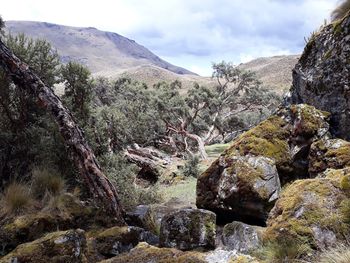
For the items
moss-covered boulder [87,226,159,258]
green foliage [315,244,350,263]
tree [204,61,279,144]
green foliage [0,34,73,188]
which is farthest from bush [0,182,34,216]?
tree [204,61,279,144]

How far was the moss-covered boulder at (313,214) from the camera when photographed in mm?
3959

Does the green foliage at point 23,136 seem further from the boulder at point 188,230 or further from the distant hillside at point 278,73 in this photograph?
the distant hillside at point 278,73

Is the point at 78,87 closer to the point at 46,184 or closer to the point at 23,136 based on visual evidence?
the point at 23,136

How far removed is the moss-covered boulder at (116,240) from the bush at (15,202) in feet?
5.01

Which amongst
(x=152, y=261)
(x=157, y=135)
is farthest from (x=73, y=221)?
(x=157, y=135)

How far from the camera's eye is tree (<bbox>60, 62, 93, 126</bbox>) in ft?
36.2

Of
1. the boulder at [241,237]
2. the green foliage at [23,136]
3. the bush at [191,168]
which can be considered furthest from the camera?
the bush at [191,168]

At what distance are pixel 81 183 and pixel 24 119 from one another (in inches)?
93.5

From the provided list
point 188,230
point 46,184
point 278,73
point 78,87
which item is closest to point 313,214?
point 188,230

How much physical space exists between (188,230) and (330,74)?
15.5 ft

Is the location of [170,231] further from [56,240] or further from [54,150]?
[54,150]

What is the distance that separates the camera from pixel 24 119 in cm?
969

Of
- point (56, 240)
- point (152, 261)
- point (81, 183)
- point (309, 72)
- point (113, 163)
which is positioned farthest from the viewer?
point (113, 163)

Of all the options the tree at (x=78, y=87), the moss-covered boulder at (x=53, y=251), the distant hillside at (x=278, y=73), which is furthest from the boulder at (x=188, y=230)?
the distant hillside at (x=278, y=73)
